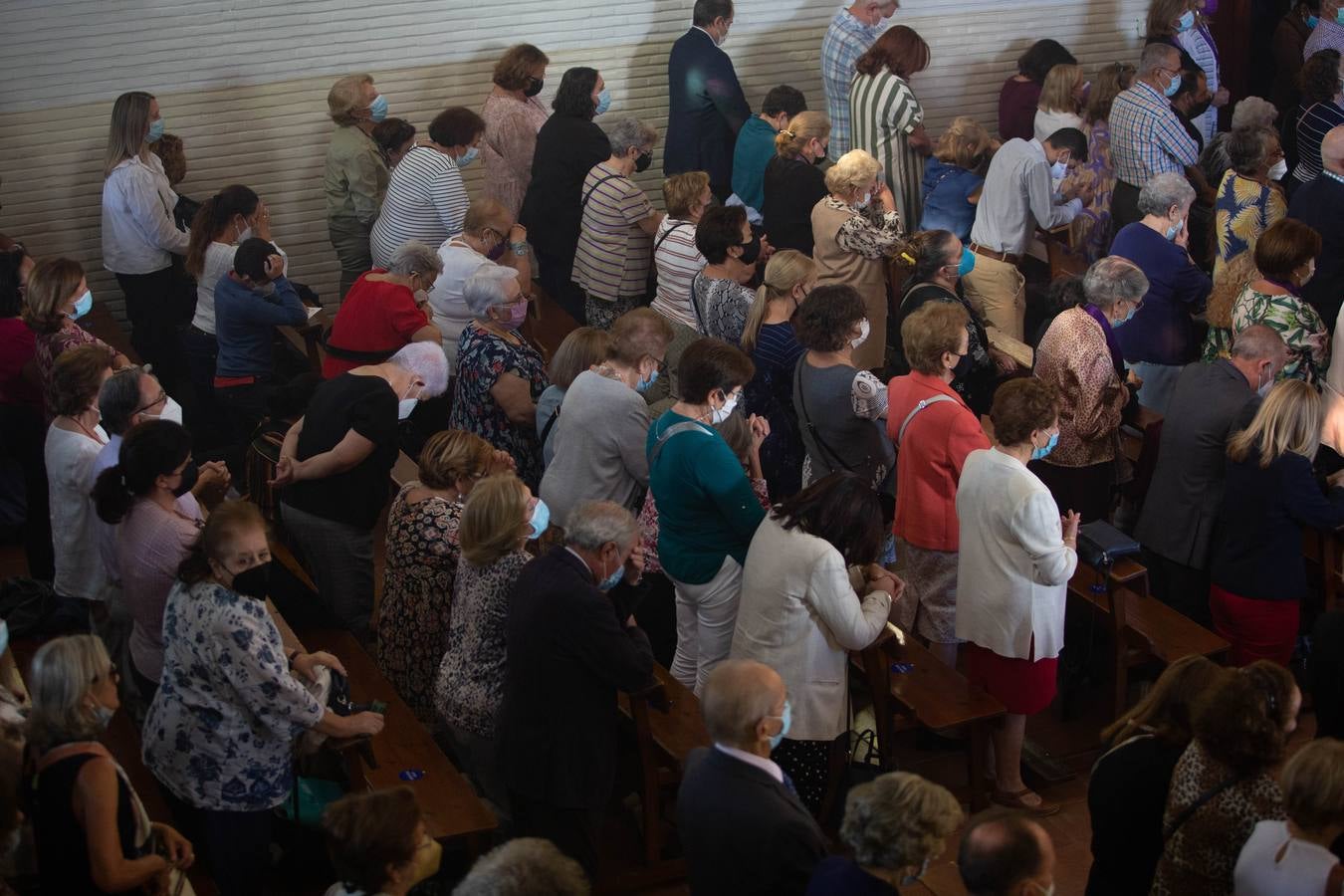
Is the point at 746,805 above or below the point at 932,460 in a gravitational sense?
above

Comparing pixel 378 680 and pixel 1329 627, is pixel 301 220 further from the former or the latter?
pixel 1329 627

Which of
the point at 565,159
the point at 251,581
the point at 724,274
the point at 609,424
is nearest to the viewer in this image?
the point at 251,581

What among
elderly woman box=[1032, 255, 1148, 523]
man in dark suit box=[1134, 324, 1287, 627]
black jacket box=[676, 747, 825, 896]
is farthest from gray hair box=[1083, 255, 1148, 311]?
black jacket box=[676, 747, 825, 896]

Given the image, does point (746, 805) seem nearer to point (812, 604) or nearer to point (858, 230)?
point (812, 604)

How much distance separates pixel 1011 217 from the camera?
816 cm

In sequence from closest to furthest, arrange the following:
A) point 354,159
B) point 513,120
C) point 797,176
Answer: point 797,176
point 354,159
point 513,120

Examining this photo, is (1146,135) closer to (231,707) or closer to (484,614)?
(484,614)

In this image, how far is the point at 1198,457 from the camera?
19.3 ft

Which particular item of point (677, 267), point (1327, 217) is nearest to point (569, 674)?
point (677, 267)

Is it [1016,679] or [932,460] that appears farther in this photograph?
[932,460]

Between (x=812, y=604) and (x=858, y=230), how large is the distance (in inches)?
126

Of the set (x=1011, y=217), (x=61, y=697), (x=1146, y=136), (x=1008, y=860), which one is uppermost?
(x=61, y=697)

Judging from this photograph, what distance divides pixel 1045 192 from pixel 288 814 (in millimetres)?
5302

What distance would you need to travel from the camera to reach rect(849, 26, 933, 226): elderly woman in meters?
8.87
